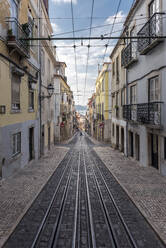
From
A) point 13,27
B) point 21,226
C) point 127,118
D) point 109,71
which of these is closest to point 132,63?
point 127,118

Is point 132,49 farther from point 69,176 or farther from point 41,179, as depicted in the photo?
point 41,179

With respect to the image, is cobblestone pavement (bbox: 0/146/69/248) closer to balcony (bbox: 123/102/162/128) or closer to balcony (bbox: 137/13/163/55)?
balcony (bbox: 123/102/162/128)

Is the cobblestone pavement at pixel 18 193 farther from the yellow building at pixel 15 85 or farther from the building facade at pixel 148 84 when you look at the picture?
the building facade at pixel 148 84

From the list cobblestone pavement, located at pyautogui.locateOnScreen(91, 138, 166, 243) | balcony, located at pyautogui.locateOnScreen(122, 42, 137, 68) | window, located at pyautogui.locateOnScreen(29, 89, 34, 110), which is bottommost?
cobblestone pavement, located at pyautogui.locateOnScreen(91, 138, 166, 243)

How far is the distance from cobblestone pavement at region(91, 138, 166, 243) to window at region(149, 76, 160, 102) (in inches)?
150

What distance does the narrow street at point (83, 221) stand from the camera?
13.6 feet

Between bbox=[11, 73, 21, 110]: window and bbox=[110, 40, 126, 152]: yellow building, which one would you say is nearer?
bbox=[11, 73, 21, 110]: window

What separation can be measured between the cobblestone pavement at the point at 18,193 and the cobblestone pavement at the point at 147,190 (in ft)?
11.2

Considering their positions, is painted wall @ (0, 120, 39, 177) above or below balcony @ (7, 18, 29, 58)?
below

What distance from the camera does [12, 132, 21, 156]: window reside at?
30.9 ft

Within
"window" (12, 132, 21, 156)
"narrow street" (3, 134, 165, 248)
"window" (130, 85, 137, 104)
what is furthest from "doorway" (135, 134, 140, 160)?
"window" (12, 132, 21, 156)

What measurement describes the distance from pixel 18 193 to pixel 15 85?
538 centimetres

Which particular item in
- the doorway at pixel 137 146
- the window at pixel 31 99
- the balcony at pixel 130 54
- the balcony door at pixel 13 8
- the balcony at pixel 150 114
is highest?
the balcony door at pixel 13 8

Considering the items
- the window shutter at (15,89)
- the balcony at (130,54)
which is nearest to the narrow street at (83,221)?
the window shutter at (15,89)
